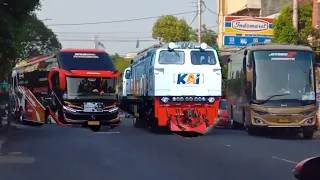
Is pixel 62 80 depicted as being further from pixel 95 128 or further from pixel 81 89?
pixel 95 128

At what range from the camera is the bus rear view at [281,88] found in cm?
2439

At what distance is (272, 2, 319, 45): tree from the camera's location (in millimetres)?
32188

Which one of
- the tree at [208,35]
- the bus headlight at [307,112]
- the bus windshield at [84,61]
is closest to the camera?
the bus headlight at [307,112]

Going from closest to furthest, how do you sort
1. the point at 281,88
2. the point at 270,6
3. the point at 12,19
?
the point at 12,19 → the point at 281,88 → the point at 270,6

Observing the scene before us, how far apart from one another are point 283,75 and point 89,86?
839 cm

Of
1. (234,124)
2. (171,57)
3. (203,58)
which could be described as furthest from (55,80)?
(234,124)

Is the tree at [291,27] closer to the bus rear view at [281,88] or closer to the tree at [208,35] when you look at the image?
the bus rear view at [281,88]

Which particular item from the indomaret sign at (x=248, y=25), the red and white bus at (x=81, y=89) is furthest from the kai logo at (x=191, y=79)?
the indomaret sign at (x=248, y=25)

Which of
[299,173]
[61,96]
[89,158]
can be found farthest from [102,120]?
[299,173]

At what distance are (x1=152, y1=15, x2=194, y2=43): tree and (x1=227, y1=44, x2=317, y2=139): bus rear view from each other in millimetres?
31311

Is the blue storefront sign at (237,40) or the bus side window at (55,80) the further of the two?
the blue storefront sign at (237,40)

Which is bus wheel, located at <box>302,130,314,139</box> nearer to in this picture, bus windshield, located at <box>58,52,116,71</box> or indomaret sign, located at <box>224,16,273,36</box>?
bus windshield, located at <box>58,52,116,71</box>

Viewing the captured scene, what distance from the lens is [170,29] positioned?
57.2 meters

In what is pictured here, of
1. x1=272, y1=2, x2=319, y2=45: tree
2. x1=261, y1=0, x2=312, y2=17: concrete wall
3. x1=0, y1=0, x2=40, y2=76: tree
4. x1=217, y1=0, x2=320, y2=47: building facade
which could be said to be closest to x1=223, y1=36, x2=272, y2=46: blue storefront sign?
x1=217, y1=0, x2=320, y2=47: building facade
